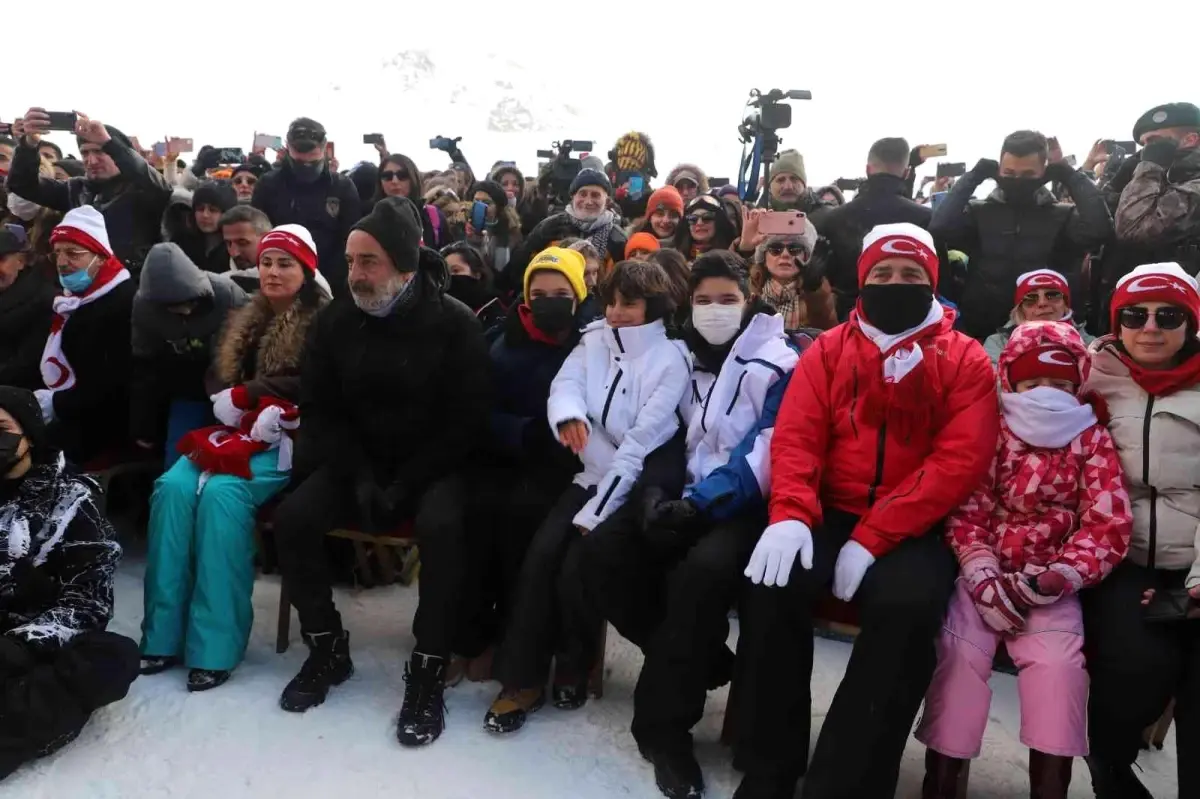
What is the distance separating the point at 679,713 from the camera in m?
2.60

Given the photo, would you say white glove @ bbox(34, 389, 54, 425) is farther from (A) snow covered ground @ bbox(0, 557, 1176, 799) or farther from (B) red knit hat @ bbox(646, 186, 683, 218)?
(B) red knit hat @ bbox(646, 186, 683, 218)

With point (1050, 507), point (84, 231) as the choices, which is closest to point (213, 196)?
point (84, 231)

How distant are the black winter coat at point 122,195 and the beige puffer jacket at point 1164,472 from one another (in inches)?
198

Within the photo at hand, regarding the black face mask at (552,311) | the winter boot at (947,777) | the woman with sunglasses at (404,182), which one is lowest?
the winter boot at (947,777)

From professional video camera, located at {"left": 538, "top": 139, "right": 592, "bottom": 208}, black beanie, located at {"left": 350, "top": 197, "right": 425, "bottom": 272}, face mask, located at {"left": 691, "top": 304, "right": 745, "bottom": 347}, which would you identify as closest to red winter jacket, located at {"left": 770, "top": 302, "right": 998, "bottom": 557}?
face mask, located at {"left": 691, "top": 304, "right": 745, "bottom": 347}

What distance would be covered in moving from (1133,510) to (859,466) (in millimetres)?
780

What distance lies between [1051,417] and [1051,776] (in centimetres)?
101

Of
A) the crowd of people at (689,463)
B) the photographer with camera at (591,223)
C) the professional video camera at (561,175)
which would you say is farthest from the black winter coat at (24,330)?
the professional video camera at (561,175)

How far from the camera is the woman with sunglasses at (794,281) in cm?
379

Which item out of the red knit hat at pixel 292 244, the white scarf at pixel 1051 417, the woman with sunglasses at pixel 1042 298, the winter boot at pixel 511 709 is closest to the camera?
the white scarf at pixel 1051 417

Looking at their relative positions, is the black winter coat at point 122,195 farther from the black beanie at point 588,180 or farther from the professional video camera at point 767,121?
the professional video camera at point 767,121

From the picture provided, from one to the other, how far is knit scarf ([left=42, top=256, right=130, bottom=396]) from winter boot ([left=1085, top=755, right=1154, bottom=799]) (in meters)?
4.24

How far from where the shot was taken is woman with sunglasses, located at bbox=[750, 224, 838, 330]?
3793 mm

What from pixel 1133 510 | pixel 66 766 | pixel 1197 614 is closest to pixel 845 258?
pixel 1133 510
